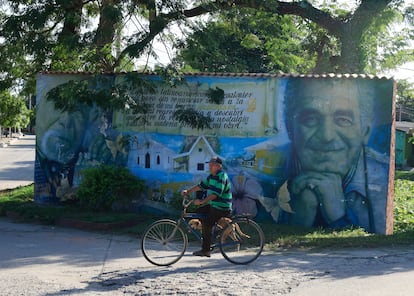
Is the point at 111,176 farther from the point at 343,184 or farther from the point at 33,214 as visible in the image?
the point at 343,184

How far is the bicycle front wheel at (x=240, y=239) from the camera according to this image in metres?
8.63

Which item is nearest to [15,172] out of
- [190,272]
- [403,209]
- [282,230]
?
[403,209]

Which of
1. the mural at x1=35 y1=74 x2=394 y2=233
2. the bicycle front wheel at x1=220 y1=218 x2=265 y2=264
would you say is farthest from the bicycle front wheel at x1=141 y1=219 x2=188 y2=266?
the mural at x1=35 y1=74 x2=394 y2=233

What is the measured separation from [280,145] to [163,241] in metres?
4.43

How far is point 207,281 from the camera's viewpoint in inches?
299

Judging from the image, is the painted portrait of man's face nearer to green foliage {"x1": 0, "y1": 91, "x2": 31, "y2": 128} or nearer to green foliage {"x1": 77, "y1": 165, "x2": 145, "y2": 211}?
green foliage {"x1": 77, "y1": 165, "x2": 145, "y2": 211}

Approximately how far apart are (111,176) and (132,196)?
69 centimetres

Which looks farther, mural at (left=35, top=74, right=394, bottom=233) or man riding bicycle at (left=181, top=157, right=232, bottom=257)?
mural at (left=35, top=74, right=394, bottom=233)

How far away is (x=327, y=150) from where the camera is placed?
12055mm

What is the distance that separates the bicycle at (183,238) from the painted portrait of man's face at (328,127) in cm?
369

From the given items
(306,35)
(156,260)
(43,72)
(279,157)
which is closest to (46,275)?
(156,260)

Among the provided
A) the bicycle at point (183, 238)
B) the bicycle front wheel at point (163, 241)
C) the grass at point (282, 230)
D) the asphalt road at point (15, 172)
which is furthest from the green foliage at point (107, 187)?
the asphalt road at point (15, 172)

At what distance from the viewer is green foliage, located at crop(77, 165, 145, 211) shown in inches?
499

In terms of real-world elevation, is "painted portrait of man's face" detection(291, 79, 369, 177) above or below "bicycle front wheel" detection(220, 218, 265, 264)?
above
